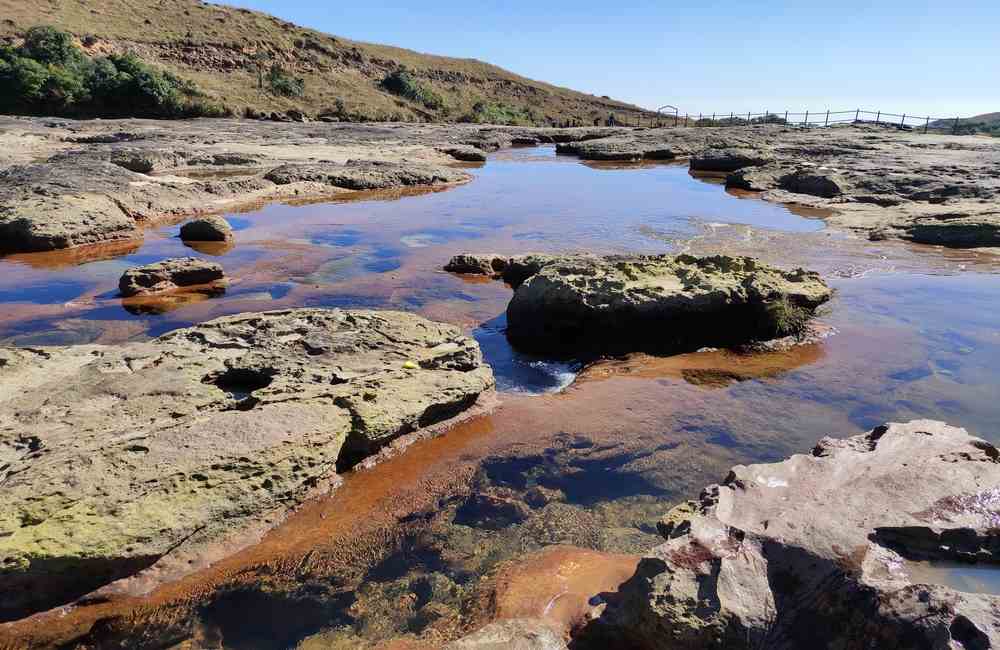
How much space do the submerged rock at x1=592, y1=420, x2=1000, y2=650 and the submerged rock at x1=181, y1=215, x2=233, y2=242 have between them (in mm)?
9996

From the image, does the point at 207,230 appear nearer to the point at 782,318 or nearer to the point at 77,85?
the point at 782,318

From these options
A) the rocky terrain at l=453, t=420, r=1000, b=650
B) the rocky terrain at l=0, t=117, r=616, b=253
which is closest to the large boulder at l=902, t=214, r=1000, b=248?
the rocky terrain at l=453, t=420, r=1000, b=650

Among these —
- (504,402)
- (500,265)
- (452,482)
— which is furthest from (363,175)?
(452,482)

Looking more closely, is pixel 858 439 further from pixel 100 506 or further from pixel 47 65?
pixel 47 65

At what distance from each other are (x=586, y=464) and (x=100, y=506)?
299cm

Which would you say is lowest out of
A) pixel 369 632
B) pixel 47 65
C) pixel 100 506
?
pixel 369 632

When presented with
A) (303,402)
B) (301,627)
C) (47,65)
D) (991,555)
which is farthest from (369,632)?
(47,65)

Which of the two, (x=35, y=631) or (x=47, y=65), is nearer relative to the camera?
(x=35, y=631)

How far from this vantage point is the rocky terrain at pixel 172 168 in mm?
10945

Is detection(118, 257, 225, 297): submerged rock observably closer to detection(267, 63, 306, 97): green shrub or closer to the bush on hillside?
the bush on hillside

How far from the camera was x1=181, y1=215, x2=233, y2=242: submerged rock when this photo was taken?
11.0 metres

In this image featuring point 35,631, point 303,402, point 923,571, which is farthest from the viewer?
point 303,402

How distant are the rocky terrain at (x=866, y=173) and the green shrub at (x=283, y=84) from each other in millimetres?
19973

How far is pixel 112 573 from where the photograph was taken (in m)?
3.32
